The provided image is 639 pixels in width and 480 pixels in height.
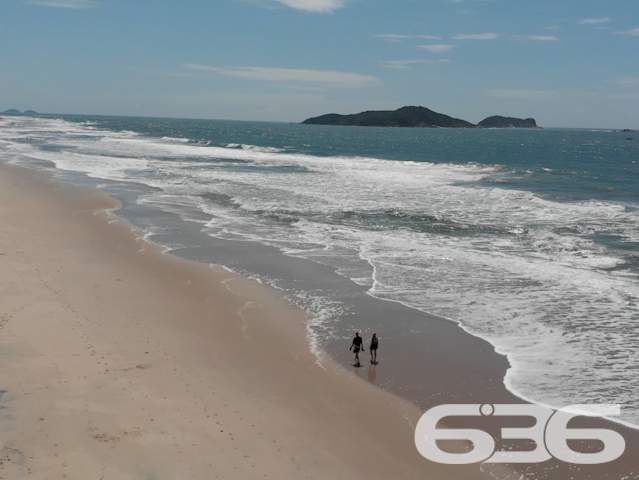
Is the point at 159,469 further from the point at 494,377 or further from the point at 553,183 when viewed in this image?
the point at 553,183

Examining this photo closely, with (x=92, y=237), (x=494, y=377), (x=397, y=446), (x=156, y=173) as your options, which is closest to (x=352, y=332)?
(x=494, y=377)

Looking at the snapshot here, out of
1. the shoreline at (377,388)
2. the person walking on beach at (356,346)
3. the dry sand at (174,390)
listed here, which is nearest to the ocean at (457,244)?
the shoreline at (377,388)

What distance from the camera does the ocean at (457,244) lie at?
13.4 meters

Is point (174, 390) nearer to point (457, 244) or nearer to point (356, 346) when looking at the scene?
point (356, 346)

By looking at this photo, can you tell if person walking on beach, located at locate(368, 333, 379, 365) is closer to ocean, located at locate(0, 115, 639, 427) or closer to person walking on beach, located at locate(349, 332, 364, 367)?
person walking on beach, located at locate(349, 332, 364, 367)

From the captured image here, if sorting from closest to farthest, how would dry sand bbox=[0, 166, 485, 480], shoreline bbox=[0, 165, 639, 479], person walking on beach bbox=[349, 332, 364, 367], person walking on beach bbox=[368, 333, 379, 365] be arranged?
dry sand bbox=[0, 166, 485, 480] → shoreline bbox=[0, 165, 639, 479] → person walking on beach bbox=[349, 332, 364, 367] → person walking on beach bbox=[368, 333, 379, 365]

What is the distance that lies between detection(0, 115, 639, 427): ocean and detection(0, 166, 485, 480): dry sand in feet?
6.07

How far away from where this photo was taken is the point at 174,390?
35.3 feet

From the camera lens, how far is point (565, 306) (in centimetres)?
1609

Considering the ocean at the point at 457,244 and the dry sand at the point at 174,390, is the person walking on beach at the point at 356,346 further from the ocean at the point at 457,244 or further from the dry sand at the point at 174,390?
the ocean at the point at 457,244

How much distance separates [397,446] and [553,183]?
4321 centimetres

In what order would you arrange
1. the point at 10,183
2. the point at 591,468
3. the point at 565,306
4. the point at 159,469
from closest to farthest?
the point at 159,469 → the point at 591,468 → the point at 565,306 → the point at 10,183

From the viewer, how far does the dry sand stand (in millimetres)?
8672

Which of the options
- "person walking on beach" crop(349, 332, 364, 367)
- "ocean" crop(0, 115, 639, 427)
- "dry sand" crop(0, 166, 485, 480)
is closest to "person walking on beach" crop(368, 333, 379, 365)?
"person walking on beach" crop(349, 332, 364, 367)
